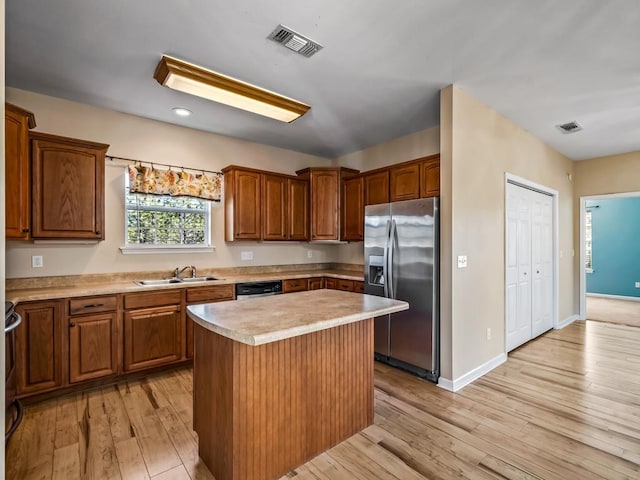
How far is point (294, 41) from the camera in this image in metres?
2.29

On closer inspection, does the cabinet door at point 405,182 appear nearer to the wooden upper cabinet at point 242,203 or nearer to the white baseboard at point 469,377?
the wooden upper cabinet at point 242,203

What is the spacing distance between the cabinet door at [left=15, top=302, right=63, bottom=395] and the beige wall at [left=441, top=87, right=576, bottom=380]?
11.2 ft

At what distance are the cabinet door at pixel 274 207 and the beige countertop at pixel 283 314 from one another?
2.06m

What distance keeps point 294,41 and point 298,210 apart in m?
2.59

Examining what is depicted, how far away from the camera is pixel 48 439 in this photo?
2219 millimetres

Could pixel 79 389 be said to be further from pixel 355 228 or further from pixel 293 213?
pixel 355 228

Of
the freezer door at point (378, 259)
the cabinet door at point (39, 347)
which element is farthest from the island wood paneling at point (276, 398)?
the cabinet door at point (39, 347)

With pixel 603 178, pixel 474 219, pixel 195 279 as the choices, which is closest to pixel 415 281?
pixel 474 219

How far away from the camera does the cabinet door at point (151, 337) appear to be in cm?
308

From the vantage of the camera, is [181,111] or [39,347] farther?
[181,111]

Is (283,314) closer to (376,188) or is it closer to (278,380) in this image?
(278,380)

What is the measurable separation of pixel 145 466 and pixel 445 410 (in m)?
2.16

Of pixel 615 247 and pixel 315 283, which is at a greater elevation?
pixel 615 247

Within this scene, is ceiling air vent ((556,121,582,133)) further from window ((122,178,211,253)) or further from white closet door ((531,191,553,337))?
window ((122,178,211,253))
